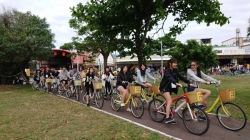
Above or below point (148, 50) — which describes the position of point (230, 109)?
below

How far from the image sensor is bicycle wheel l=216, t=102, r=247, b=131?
4797mm

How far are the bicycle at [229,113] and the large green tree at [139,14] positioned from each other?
146 inches

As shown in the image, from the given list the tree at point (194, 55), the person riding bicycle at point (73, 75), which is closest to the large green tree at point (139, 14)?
the person riding bicycle at point (73, 75)

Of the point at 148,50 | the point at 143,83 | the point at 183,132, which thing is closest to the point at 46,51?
the point at 148,50

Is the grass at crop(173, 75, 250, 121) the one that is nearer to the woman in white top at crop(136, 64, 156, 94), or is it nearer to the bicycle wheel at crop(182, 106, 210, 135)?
the bicycle wheel at crop(182, 106, 210, 135)

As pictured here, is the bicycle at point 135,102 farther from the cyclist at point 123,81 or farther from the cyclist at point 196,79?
the cyclist at point 196,79

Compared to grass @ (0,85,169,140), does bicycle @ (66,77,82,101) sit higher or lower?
higher

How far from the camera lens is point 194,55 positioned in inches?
714

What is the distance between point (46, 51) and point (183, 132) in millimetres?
15009

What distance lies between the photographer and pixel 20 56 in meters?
16.7

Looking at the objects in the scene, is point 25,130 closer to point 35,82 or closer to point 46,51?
point 35,82

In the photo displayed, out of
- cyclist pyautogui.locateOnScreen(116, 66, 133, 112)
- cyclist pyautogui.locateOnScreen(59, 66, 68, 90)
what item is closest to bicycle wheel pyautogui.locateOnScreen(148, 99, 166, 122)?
cyclist pyautogui.locateOnScreen(116, 66, 133, 112)

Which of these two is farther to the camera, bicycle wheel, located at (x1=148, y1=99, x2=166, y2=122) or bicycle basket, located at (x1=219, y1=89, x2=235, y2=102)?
bicycle wheel, located at (x1=148, y1=99, x2=166, y2=122)

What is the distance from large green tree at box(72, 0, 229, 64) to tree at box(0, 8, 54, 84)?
9.05 metres
